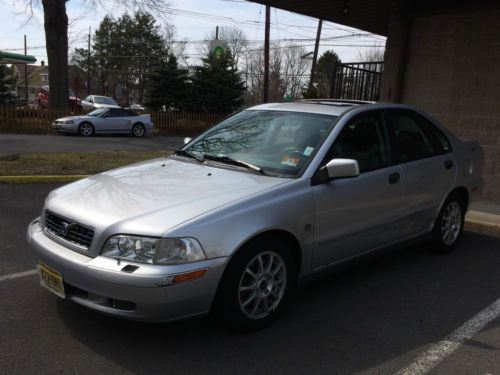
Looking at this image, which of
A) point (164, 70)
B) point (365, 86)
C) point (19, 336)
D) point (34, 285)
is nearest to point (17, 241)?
point (34, 285)

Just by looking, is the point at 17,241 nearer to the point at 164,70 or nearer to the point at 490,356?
the point at 490,356

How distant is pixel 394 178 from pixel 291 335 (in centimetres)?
174

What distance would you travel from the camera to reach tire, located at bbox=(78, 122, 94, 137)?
20.6 m

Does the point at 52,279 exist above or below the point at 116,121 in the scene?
above

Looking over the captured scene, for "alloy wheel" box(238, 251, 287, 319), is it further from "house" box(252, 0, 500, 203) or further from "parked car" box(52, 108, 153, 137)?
"parked car" box(52, 108, 153, 137)

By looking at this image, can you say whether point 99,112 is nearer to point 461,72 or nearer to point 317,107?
point 461,72

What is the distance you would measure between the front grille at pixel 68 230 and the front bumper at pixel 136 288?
0.09 metres

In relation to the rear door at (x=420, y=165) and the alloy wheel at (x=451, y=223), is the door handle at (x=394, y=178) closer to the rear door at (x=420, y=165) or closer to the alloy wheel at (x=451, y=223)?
the rear door at (x=420, y=165)

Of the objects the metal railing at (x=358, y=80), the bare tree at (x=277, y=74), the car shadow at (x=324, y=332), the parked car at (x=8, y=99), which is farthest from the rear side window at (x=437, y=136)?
the bare tree at (x=277, y=74)

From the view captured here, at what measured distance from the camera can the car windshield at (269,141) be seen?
4062 mm

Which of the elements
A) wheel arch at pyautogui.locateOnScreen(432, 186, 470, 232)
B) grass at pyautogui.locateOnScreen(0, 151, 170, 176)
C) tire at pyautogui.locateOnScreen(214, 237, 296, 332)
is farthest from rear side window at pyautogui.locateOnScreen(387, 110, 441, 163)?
grass at pyautogui.locateOnScreen(0, 151, 170, 176)

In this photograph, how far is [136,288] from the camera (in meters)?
3.01

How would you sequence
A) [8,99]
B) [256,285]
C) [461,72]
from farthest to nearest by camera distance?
[8,99] < [461,72] < [256,285]

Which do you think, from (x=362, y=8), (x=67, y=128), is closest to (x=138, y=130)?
(x=67, y=128)
